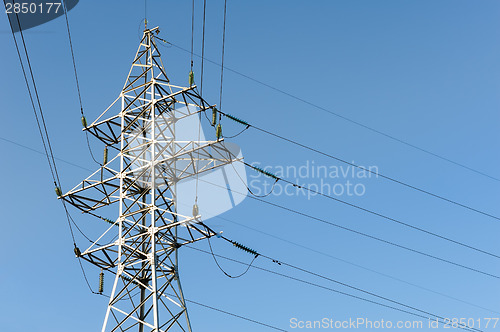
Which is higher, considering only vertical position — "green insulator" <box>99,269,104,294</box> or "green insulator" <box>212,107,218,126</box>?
"green insulator" <box>212,107,218,126</box>

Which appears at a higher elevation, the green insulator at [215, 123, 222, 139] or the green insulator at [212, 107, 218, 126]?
the green insulator at [212, 107, 218, 126]

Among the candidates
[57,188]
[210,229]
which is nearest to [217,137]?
[210,229]

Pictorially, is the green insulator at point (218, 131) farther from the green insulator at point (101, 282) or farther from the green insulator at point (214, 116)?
the green insulator at point (101, 282)

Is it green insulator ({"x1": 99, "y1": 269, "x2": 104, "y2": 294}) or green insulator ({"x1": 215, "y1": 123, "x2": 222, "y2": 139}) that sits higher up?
green insulator ({"x1": 215, "y1": 123, "x2": 222, "y2": 139})

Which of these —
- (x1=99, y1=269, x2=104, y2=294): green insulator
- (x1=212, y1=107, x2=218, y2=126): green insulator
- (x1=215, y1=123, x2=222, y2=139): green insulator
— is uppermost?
(x1=212, y1=107, x2=218, y2=126): green insulator

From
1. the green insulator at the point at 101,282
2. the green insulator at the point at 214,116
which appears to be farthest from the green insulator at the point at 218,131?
the green insulator at the point at 101,282

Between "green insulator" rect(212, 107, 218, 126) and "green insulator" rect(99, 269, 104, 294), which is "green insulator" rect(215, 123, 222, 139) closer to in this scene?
"green insulator" rect(212, 107, 218, 126)

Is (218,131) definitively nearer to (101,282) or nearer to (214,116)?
(214,116)

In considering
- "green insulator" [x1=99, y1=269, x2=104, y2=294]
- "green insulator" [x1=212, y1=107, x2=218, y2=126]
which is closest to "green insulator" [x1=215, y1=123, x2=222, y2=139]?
"green insulator" [x1=212, y1=107, x2=218, y2=126]

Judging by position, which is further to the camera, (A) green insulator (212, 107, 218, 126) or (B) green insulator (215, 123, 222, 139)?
(A) green insulator (212, 107, 218, 126)

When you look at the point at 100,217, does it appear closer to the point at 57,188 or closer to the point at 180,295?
the point at 57,188

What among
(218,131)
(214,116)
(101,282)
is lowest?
(101,282)

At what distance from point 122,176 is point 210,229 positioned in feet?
14.0

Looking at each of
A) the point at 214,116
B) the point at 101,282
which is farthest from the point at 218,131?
the point at 101,282
